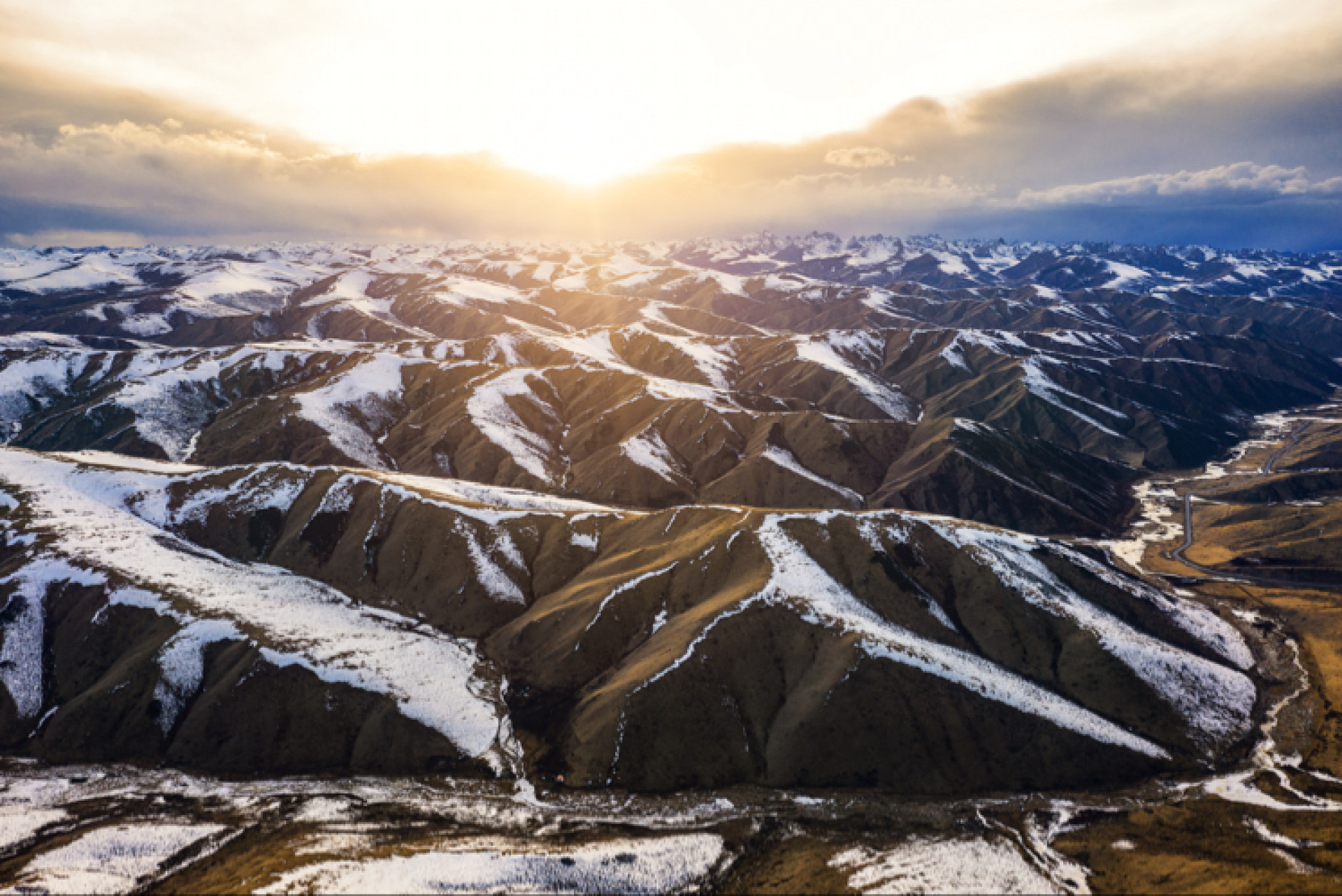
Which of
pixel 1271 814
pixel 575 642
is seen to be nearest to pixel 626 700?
pixel 575 642

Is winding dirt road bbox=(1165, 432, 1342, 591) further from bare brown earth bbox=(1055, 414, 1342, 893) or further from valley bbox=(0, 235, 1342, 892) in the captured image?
bare brown earth bbox=(1055, 414, 1342, 893)

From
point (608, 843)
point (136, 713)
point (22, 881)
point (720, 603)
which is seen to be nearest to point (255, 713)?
point (136, 713)

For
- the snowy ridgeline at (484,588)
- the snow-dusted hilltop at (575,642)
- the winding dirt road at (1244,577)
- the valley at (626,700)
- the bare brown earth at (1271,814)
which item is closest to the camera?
the bare brown earth at (1271,814)

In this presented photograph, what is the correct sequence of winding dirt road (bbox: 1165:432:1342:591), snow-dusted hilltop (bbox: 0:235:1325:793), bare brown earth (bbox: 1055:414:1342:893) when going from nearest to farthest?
bare brown earth (bbox: 1055:414:1342:893) → snow-dusted hilltop (bbox: 0:235:1325:793) → winding dirt road (bbox: 1165:432:1342:591)

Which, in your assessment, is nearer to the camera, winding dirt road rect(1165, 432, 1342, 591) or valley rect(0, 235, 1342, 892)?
valley rect(0, 235, 1342, 892)

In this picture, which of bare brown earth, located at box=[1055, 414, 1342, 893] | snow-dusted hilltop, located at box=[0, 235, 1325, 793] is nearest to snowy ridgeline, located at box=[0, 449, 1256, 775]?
snow-dusted hilltop, located at box=[0, 235, 1325, 793]

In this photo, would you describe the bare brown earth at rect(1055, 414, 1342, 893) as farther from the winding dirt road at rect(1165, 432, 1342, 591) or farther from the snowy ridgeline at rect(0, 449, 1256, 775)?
the snowy ridgeline at rect(0, 449, 1256, 775)

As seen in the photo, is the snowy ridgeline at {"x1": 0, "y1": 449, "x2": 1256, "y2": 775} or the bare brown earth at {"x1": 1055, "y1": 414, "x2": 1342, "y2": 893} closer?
the bare brown earth at {"x1": 1055, "y1": 414, "x2": 1342, "y2": 893}

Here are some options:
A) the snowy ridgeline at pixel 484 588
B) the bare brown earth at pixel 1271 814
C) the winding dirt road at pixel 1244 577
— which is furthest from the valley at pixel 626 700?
the winding dirt road at pixel 1244 577

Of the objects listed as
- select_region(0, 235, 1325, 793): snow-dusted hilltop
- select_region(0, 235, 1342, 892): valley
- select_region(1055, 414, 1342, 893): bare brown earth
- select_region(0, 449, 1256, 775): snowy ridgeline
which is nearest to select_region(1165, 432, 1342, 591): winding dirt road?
select_region(0, 235, 1342, 892): valley

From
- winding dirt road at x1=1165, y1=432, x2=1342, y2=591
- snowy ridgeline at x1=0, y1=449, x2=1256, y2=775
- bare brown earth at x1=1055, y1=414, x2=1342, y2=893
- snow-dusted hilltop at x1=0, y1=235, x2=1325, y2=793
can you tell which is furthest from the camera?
winding dirt road at x1=1165, y1=432, x2=1342, y2=591

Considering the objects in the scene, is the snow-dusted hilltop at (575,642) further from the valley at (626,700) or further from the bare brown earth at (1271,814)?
the bare brown earth at (1271,814)

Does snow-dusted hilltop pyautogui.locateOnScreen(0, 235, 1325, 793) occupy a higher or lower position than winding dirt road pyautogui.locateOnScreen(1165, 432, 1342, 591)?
higher
